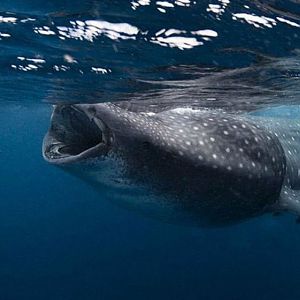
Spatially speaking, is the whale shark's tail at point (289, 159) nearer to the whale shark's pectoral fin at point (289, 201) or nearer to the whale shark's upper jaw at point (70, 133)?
the whale shark's pectoral fin at point (289, 201)

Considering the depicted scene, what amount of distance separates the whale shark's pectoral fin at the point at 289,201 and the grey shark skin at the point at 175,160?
0.05 feet

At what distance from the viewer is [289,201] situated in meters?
6.52

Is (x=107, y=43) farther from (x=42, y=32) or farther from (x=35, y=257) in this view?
(x=35, y=257)

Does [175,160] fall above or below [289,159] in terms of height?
above

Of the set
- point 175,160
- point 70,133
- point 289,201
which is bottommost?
point 289,201

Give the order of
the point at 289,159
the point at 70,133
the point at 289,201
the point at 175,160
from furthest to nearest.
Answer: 1. the point at 289,159
2. the point at 289,201
3. the point at 70,133
4. the point at 175,160

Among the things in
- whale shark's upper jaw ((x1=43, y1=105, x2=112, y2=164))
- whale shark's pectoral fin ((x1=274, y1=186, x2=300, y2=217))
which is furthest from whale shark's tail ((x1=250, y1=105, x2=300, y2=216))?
whale shark's upper jaw ((x1=43, y1=105, x2=112, y2=164))

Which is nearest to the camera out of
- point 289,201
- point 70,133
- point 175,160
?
point 175,160

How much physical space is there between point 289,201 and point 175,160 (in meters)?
2.22

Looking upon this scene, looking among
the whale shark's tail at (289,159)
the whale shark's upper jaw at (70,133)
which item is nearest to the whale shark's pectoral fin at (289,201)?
the whale shark's tail at (289,159)

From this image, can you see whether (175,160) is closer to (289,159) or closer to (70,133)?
(70,133)

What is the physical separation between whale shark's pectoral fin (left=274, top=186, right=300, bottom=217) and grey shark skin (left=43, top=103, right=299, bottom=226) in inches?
0.6

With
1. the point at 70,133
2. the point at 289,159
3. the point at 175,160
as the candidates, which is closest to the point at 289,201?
the point at 289,159

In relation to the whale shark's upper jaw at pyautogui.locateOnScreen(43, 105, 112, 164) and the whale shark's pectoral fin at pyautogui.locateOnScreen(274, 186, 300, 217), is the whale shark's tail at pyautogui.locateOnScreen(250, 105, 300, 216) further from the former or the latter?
the whale shark's upper jaw at pyautogui.locateOnScreen(43, 105, 112, 164)
